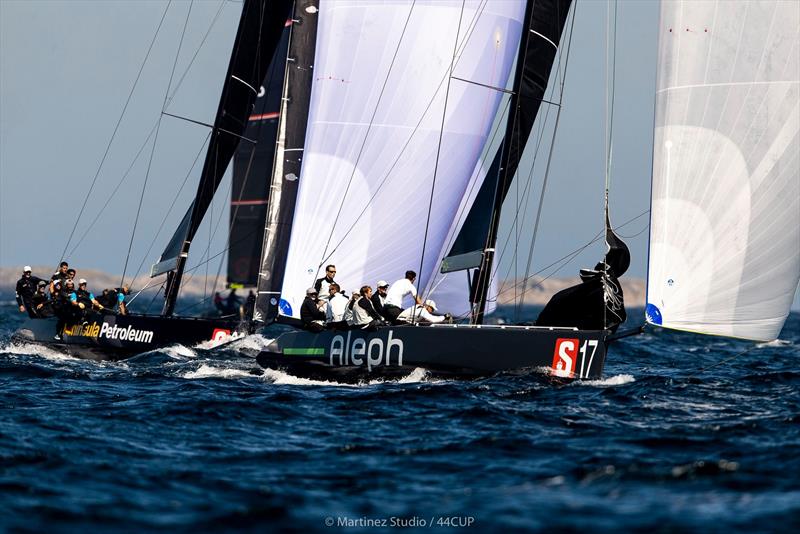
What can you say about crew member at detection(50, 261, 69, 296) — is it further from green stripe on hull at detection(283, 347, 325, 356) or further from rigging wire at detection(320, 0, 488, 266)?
green stripe on hull at detection(283, 347, 325, 356)

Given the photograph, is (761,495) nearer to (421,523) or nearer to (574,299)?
(421,523)

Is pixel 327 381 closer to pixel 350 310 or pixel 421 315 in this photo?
pixel 350 310

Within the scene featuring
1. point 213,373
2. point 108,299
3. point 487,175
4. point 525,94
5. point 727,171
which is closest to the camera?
point 727,171

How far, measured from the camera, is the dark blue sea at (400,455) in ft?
22.8

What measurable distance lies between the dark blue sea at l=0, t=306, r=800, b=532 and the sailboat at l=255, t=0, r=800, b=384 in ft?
2.13

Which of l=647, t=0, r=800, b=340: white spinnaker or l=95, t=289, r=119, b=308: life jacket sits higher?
l=647, t=0, r=800, b=340: white spinnaker

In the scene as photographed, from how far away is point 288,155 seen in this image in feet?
65.8

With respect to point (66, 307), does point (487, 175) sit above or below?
above

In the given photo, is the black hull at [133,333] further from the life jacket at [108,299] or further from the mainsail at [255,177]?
the mainsail at [255,177]

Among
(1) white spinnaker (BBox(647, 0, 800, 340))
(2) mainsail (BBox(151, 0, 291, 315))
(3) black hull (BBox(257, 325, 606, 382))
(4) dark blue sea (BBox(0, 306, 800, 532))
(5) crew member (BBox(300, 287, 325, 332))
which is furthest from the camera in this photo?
(2) mainsail (BBox(151, 0, 291, 315))

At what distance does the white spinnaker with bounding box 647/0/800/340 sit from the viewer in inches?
460

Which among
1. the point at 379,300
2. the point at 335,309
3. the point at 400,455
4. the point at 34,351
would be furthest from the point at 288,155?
the point at 400,455

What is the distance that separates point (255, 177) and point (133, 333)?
50.3 ft

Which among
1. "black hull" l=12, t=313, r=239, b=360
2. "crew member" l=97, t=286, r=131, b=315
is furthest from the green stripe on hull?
"crew member" l=97, t=286, r=131, b=315
